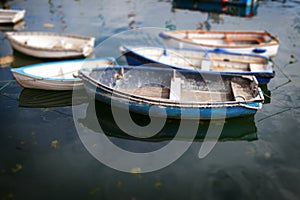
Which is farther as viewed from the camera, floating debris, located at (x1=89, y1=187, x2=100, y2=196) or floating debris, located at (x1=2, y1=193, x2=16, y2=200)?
floating debris, located at (x1=89, y1=187, x2=100, y2=196)

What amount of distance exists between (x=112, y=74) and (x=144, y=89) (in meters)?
1.72

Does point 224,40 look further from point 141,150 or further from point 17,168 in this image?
point 17,168

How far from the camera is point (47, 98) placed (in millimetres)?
12789

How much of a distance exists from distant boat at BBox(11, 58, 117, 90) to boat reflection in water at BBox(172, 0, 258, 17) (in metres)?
16.8

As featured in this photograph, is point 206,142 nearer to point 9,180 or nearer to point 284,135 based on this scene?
point 284,135

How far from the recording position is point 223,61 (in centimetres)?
1470

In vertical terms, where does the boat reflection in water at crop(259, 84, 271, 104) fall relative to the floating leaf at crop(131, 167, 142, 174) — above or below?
above

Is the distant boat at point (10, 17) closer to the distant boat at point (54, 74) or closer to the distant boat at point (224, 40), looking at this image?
the distant boat at point (54, 74)

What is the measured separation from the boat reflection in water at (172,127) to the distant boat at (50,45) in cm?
496

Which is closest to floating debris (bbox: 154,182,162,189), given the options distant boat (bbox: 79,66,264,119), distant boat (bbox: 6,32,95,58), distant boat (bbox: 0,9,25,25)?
distant boat (bbox: 79,66,264,119)

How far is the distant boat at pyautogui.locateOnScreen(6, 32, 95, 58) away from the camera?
15398 mm

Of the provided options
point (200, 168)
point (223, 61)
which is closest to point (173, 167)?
point (200, 168)

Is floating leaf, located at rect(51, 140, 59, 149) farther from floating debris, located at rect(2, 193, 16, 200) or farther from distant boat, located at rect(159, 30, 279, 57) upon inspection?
distant boat, located at rect(159, 30, 279, 57)

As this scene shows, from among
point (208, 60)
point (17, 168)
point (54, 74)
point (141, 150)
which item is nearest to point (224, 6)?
point (208, 60)
